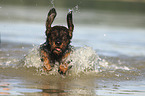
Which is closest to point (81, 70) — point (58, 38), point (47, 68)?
point (47, 68)

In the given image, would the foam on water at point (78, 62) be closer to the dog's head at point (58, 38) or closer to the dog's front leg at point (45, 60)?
the dog's front leg at point (45, 60)

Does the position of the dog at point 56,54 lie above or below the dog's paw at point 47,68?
above

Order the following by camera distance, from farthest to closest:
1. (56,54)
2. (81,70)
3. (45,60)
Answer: (81,70), (45,60), (56,54)

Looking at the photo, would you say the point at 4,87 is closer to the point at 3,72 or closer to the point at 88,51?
the point at 3,72

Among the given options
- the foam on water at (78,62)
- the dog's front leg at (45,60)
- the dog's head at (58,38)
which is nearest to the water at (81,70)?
the foam on water at (78,62)

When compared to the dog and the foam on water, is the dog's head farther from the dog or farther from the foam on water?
the foam on water

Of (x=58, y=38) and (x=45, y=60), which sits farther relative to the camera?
(x=45, y=60)

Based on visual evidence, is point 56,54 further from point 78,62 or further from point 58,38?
point 78,62

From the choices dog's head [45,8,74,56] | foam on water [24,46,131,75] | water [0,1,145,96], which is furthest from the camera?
foam on water [24,46,131,75]

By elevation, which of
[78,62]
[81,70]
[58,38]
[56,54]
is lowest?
[81,70]

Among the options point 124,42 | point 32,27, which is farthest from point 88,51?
point 32,27

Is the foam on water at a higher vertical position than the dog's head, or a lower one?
lower

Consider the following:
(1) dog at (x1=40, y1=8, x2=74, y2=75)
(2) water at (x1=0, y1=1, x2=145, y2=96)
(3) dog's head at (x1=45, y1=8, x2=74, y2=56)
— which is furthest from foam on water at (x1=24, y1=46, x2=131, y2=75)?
(3) dog's head at (x1=45, y1=8, x2=74, y2=56)

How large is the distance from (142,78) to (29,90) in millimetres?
2907
